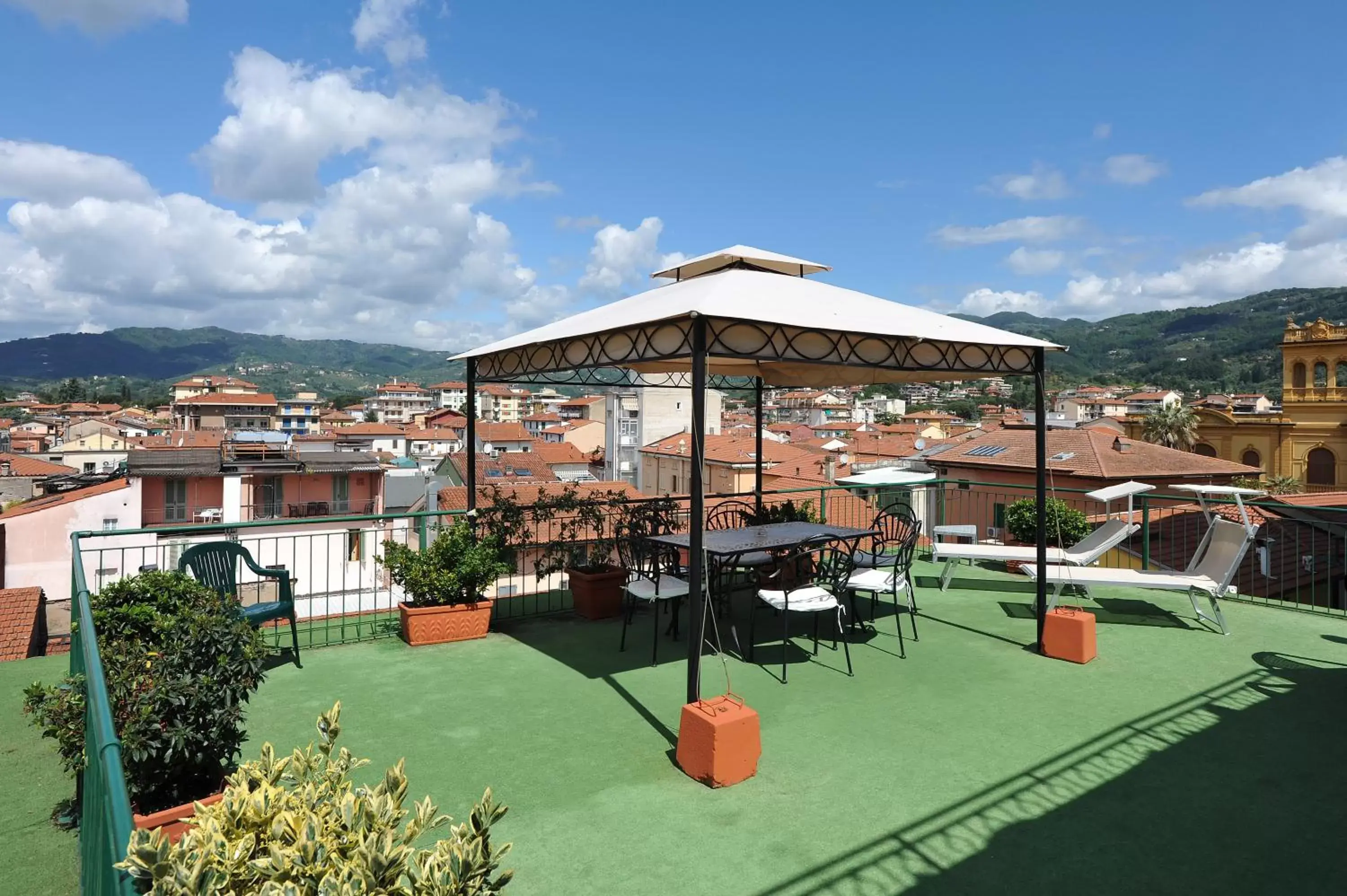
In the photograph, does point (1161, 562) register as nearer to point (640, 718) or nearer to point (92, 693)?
point (640, 718)

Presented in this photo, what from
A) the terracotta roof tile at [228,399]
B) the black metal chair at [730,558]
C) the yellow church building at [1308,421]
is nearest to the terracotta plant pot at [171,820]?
the black metal chair at [730,558]

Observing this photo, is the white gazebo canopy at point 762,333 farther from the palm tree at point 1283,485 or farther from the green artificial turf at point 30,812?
the palm tree at point 1283,485

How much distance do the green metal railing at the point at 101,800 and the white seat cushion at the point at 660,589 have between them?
3262 mm

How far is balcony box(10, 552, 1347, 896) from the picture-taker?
297 centimetres

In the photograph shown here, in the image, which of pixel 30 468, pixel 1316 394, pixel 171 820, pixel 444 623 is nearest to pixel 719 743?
pixel 171 820

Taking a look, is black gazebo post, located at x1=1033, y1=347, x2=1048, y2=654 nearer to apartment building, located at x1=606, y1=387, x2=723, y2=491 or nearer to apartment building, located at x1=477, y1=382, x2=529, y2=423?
apartment building, located at x1=606, y1=387, x2=723, y2=491

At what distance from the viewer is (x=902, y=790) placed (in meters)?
3.56

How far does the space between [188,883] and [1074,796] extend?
11.9 feet

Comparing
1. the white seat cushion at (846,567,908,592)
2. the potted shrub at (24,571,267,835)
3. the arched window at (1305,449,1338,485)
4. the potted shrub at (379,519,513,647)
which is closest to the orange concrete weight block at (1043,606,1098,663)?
the white seat cushion at (846,567,908,592)

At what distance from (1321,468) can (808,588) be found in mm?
52975

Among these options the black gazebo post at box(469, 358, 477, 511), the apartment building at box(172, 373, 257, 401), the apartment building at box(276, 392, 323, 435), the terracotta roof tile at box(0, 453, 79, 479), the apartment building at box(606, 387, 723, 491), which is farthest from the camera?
the apartment building at box(172, 373, 257, 401)

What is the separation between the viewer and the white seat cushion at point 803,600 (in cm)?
501

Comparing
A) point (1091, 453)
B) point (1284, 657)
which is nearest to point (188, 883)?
point (1284, 657)

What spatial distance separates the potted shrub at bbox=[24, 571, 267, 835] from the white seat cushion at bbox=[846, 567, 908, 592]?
→ 3972 mm
